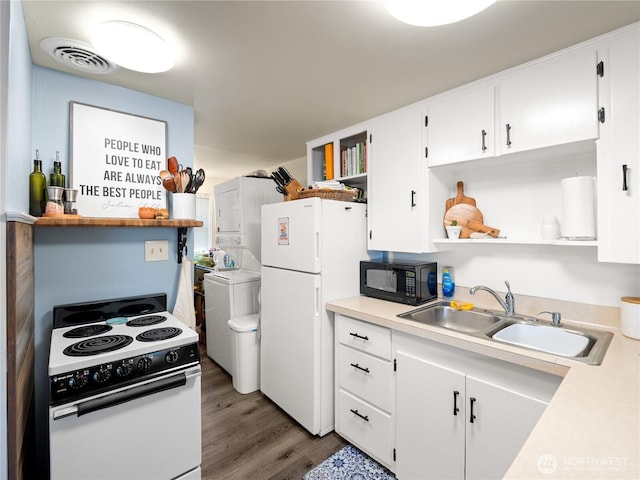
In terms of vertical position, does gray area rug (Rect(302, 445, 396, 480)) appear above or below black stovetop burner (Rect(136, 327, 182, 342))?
below

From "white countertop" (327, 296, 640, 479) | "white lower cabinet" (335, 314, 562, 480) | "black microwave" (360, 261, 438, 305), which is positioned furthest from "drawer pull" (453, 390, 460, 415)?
"black microwave" (360, 261, 438, 305)

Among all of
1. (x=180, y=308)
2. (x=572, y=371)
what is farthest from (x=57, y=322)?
(x=572, y=371)

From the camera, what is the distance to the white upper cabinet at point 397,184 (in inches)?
82.4

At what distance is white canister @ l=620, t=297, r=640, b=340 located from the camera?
4.55 feet

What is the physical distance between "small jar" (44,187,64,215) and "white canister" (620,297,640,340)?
9.07 ft

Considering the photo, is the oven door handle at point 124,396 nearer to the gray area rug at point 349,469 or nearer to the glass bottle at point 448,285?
the gray area rug at point 349,469

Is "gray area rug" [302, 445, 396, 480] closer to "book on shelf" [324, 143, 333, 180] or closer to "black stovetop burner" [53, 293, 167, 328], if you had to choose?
"black stovetop burner" [53, 293, 167, 328]

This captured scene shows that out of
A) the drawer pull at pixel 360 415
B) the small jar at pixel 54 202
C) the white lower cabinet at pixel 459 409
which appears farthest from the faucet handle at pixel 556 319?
the small jar at pixel 54 202

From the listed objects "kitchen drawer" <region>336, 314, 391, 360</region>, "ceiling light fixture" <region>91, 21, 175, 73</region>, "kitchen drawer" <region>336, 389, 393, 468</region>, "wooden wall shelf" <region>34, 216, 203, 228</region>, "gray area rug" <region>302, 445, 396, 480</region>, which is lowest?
"gray area rug" <region>302, 445, 396, 480</region>

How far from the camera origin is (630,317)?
55.6 inches

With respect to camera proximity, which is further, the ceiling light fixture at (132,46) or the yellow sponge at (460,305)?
the yellow sponge at (460,305)

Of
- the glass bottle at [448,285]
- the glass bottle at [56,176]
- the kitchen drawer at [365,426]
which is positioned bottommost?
the kitchen drawer at [365,426]

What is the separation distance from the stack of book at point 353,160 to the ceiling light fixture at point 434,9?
138 centimetres
